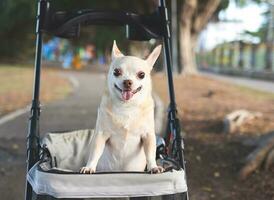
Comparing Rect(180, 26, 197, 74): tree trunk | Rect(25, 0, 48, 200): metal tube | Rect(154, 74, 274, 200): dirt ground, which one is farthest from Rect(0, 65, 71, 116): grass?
Rect(180, 26, 197, 74): tree trunk

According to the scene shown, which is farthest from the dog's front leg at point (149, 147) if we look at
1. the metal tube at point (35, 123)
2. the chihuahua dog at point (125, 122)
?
the metal tube at point (35, 123)

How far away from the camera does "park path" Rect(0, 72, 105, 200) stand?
5.41 metres

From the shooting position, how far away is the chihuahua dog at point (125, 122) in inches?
117

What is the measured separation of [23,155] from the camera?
21.7ft

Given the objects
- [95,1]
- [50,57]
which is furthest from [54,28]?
[50,57]

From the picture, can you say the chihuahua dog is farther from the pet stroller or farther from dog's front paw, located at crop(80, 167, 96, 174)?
the pet stroller

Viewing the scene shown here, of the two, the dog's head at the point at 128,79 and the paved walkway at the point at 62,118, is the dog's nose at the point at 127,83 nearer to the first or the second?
the dog's head at the point at 128,79

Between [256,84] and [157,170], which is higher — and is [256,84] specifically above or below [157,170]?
above

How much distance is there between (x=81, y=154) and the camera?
3729 mm

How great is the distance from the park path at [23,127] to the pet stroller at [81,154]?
5.20ft

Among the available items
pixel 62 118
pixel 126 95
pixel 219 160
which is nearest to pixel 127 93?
pixel 126 95

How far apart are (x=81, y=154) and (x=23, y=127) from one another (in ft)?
17.3

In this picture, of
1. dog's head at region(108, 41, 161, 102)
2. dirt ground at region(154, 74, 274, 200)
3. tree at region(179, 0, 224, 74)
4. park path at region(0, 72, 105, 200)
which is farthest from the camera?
tree at region(179, 0, 224, 74)

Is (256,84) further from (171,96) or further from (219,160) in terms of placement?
(171,96)
